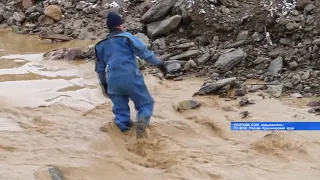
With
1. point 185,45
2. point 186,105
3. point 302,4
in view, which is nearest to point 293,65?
point 302,4

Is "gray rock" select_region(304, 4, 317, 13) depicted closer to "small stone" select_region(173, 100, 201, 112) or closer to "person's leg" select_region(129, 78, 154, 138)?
"small stone" select_region(173, 100, 201, 112)

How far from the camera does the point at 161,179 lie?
454 centimetres

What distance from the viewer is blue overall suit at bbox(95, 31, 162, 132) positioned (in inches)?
209

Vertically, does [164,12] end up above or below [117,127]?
above

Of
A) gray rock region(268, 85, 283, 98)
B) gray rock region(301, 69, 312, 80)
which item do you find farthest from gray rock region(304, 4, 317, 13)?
gray rock region(268, 85, 283, 98)

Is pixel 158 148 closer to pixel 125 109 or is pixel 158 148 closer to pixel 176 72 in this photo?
pixel 125 109

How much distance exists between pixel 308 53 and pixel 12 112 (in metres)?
4.36

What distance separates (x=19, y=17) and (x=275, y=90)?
694 centimetres

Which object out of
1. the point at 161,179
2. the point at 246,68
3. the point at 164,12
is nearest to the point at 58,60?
the point at 164,12

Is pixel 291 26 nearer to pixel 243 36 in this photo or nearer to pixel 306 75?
pixel 243 36

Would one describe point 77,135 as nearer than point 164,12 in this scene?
Yes

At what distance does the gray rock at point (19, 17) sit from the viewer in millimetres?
11625

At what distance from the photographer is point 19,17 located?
38.3ft

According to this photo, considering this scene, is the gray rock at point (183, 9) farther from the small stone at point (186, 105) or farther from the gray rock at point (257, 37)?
the small stone at point (186, 105)
